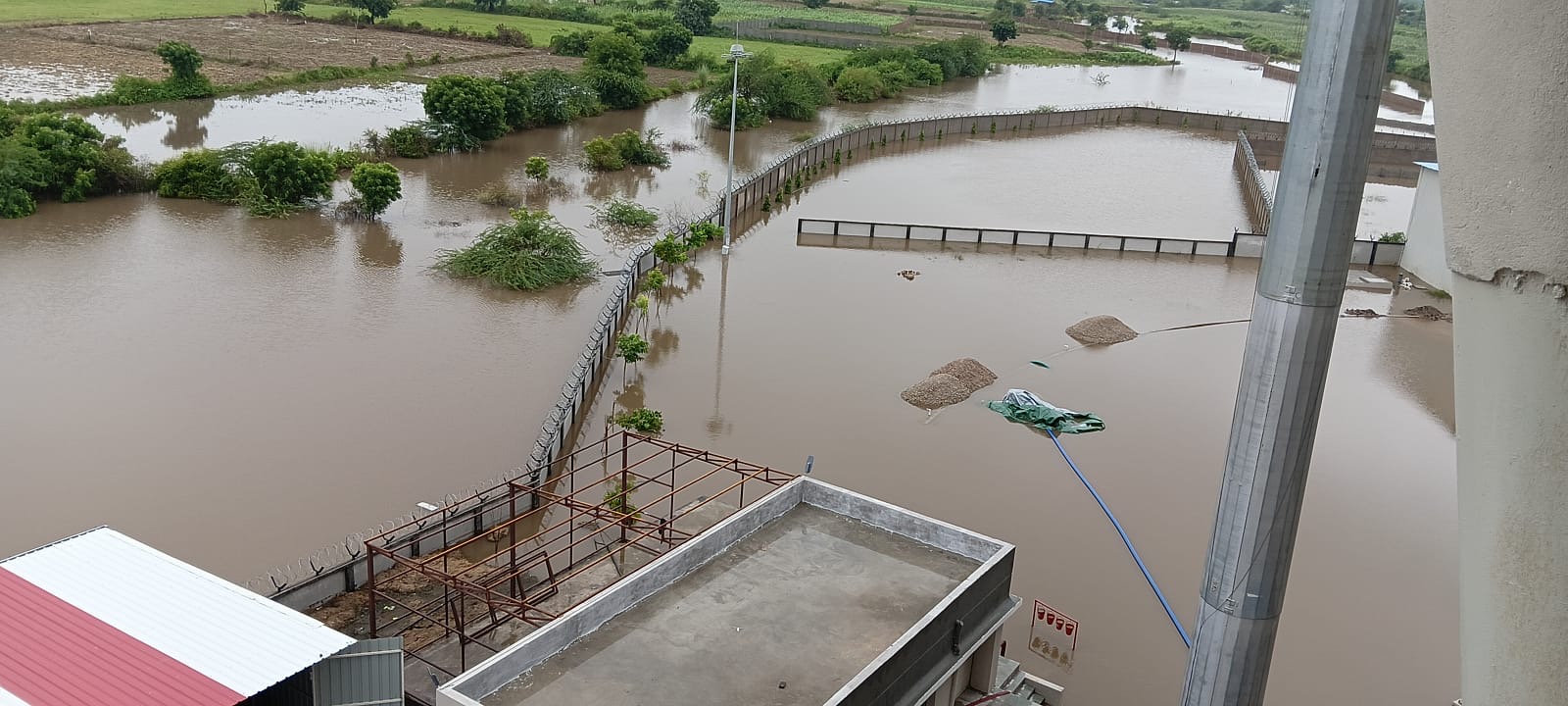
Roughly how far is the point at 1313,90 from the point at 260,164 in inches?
1358

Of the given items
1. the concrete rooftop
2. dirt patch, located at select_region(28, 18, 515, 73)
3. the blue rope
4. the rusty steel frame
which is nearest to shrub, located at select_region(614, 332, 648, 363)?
the rusty steel frame

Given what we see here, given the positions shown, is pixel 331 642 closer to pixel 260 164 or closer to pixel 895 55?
pixel 260 164

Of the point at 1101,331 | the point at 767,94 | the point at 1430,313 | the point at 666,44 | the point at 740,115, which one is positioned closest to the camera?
the point at 1101,331

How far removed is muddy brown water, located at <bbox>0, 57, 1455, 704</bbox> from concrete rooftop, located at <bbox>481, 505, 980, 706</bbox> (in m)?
4.16

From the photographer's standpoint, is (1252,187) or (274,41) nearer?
(1252,187)

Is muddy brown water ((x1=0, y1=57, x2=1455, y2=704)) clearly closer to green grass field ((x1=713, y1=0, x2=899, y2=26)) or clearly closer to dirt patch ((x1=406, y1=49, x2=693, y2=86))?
dirt patch ((x1=406, y1=49, x2=693, y2=86))

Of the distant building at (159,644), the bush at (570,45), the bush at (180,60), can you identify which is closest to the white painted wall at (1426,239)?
the distant building at (159,644)

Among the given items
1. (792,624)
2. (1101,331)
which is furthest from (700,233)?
(792,624)

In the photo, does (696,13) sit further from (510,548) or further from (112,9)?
(510,548)

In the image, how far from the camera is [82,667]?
10242 millimetres

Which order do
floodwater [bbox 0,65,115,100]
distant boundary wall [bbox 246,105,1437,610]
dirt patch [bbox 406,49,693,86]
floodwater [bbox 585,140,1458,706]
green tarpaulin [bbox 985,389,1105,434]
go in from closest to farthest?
distant boundary wall [bbox 246,105,1437,610]
floodwater [bbox 585,140,1458,706]
green tarpaulin [bbox 985,389,1105,434]
floodwater [bbox 0,65,115,100]
dirt patch [bbox 406,49,693,86]

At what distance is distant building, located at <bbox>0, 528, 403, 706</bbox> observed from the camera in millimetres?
10039

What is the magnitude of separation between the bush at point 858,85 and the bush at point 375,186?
38.8 meters

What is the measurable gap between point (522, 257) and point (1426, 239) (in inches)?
1138
